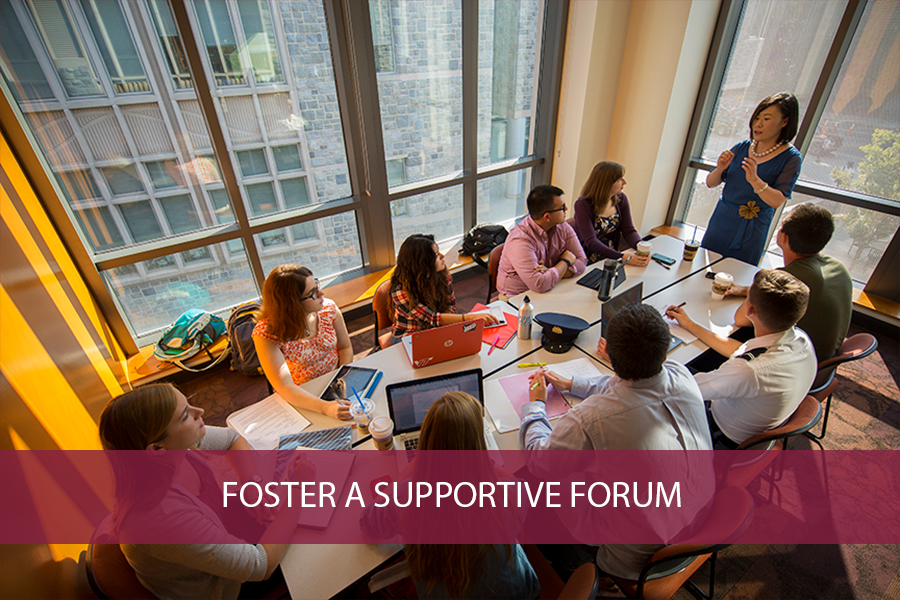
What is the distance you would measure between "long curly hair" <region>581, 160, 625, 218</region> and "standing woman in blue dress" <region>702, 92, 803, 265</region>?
34.1 inches

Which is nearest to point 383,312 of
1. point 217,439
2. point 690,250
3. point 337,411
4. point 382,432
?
point 337,411

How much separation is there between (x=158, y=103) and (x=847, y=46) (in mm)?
5435

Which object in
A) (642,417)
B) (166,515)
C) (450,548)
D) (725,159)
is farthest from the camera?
(725,159)

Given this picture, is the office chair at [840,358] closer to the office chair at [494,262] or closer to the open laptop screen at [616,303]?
the open laptop screen at [616,303]

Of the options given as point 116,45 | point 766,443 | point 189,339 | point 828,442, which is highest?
point 116,45

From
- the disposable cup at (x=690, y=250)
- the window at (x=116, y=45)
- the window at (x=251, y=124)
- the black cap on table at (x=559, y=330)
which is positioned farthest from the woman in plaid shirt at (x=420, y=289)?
the window at (x=116, y=45)

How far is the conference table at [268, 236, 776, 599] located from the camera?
142cm

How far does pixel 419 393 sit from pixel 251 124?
2.72 meters

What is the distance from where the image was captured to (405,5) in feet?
11.5

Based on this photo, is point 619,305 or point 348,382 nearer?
point 348,382

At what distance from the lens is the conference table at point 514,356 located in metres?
1.42

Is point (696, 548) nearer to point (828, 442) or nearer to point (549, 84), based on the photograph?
point (828, 442)

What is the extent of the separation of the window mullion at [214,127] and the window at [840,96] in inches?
185

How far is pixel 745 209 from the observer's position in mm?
3264
